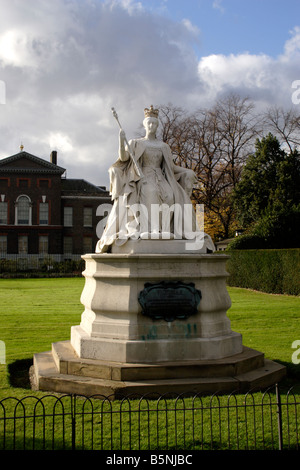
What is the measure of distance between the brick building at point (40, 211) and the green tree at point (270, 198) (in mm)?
24477

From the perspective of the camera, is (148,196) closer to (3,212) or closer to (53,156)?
(3,212)

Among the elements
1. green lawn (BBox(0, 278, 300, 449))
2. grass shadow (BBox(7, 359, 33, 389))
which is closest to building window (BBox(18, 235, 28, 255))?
green lawn (BBox(0, 278, 300, 449))

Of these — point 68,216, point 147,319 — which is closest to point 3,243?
point 68,216

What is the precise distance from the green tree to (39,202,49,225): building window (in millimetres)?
27363

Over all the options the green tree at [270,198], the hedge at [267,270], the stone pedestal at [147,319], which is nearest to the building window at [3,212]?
the green tree at [270,198]

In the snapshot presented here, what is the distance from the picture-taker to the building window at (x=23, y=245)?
175 ft

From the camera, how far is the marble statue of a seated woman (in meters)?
7.88

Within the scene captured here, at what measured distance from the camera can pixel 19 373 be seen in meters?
8.20

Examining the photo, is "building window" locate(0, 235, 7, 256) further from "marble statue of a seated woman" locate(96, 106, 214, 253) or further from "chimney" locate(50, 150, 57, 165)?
"marble statue of a seated woman" locate(96, 106, 214, 253)

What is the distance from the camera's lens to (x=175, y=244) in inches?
297

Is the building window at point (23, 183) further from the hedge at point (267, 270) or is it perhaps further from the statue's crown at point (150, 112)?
the statue's crown at point (150, 112)

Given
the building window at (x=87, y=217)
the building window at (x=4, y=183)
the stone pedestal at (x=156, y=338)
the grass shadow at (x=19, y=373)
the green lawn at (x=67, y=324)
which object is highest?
the building window at (x=4, y=183)
